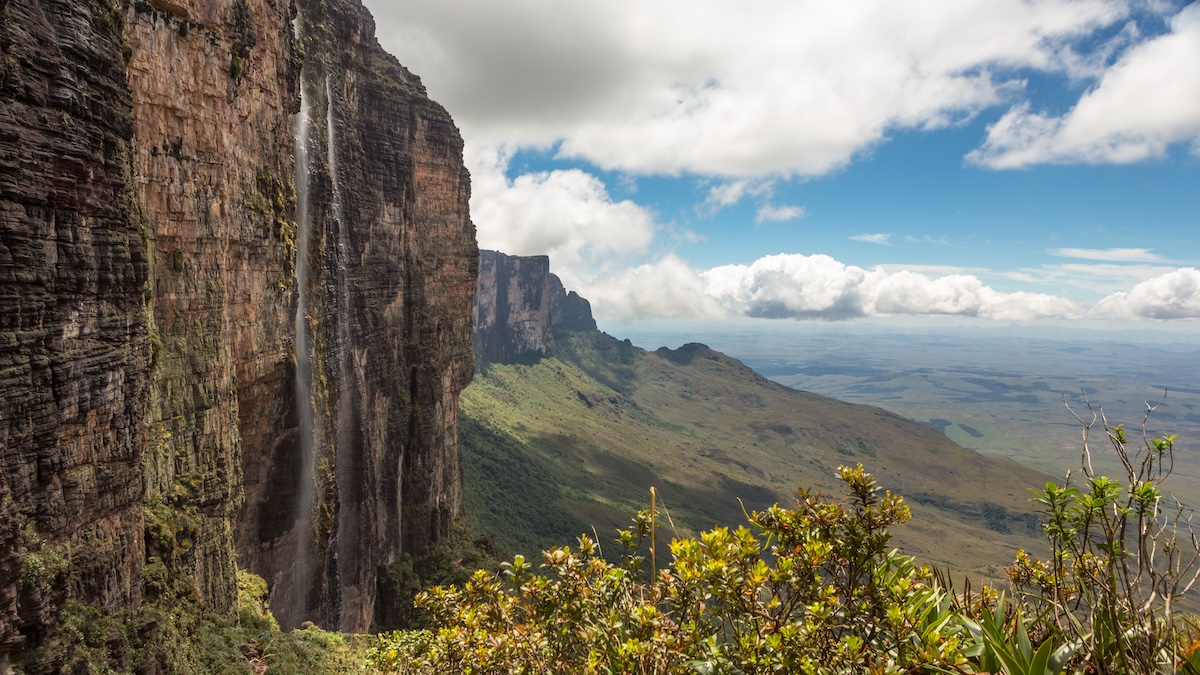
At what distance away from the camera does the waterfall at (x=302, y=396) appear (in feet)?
110

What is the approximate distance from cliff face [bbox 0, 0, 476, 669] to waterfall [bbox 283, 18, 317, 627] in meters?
0.19

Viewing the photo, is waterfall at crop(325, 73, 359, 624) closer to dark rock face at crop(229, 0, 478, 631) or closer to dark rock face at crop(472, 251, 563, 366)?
dark rock face at crop(229, 0, 478, 631)

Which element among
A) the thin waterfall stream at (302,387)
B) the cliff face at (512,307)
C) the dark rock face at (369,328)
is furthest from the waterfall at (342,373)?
the cliff face at (512,307)

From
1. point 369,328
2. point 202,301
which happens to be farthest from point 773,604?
point 369,328

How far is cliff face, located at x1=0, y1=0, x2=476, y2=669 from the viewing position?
12562 mm

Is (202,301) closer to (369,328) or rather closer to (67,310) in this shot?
(67,310)

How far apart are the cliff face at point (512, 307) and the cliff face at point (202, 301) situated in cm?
10584

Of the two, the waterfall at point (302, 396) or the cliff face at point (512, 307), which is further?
the cliff face at point (512, 307)

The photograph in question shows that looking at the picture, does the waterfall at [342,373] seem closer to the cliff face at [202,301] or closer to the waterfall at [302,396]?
the cliff face at [202,301]

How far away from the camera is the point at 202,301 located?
21578 millimetres

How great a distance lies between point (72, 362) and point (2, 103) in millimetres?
5409

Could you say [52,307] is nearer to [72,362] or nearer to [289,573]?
[72,362]

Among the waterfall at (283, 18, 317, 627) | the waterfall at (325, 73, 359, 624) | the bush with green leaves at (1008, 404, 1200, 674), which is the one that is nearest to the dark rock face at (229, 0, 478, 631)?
the waterfall at (325, 73, 359, 624)

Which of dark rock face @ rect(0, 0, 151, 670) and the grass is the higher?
dark rock face @ rect(0, 0, 151, 670)
